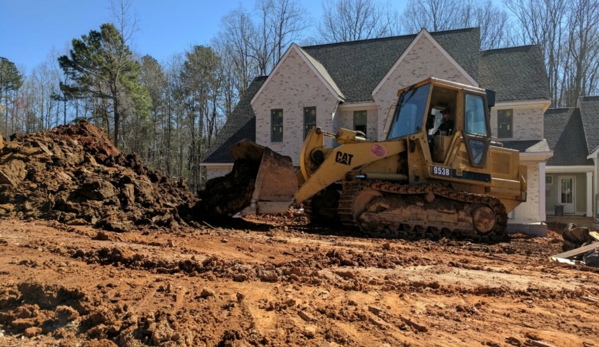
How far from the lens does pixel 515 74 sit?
20062mm

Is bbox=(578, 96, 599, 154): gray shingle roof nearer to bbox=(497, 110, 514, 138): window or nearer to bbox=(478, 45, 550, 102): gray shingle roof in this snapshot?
bbox=(478, 45, 550, 102): gray shingle roof

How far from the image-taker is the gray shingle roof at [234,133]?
74.3ft

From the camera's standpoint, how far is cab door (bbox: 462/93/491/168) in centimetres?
1039

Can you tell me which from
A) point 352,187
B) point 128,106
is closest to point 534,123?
point 352,187

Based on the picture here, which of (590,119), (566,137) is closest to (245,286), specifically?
(566,137)

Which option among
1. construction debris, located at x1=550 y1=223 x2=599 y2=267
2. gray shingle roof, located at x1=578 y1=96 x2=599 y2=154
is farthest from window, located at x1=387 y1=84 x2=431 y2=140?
gray shingle roof, located at x1=578 y1=96 x2=599 y2=154

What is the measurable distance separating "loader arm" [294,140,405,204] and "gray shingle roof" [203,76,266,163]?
1267cm

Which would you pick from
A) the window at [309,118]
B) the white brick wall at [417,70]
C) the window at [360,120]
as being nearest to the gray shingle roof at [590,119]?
the white brick wall at [417,70]

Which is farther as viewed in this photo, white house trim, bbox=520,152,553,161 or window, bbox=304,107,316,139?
window, bbox=304,107,316,139

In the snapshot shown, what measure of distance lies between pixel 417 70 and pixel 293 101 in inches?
234

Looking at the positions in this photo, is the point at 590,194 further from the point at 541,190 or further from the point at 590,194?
the point at 541,190

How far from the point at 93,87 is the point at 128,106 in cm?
289

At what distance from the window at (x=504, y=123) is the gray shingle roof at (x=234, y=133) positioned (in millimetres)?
11586

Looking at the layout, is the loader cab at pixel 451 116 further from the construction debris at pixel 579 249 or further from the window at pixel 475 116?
the construction debris at pixel 579 249
